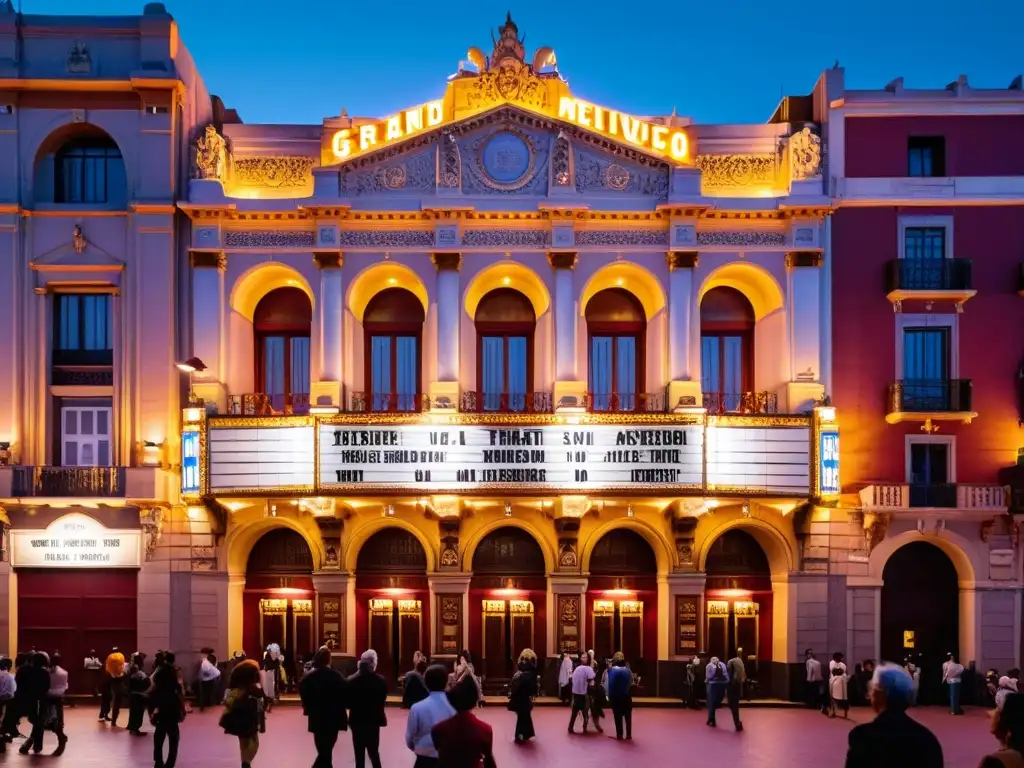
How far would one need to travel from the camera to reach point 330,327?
31.4 m

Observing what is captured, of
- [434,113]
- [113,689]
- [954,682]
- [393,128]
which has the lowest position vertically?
[954,682]

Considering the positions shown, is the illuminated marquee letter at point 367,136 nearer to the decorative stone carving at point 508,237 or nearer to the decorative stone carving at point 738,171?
the decorative stone carving at point 508,237

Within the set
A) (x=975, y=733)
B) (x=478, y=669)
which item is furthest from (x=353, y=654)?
(x=975, y=733)

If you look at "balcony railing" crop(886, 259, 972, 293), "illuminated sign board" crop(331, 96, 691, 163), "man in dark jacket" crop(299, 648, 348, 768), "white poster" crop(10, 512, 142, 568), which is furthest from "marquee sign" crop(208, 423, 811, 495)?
"man in dark jacket" crop(299, 648, 348, 768)

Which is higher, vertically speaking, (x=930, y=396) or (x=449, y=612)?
(x=930, y=396)

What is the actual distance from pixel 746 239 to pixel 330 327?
38.2 ft

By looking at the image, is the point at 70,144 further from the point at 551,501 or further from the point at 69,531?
the point at 551,501

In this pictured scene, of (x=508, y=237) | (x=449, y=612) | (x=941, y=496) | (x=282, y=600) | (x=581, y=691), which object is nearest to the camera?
(x=581, y=691)

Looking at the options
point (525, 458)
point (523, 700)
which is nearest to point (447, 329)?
point (525, 458)

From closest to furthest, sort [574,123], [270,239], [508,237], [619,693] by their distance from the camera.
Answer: [619,693] → [574,123] → [508,237] → [270,239]

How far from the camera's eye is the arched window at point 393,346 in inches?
1278

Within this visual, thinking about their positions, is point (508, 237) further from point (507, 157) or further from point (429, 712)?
point (429, 712)

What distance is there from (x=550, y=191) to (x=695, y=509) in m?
9.41

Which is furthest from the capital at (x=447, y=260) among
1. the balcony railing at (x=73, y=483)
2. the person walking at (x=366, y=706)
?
the person walking at (x=366, y=706)
